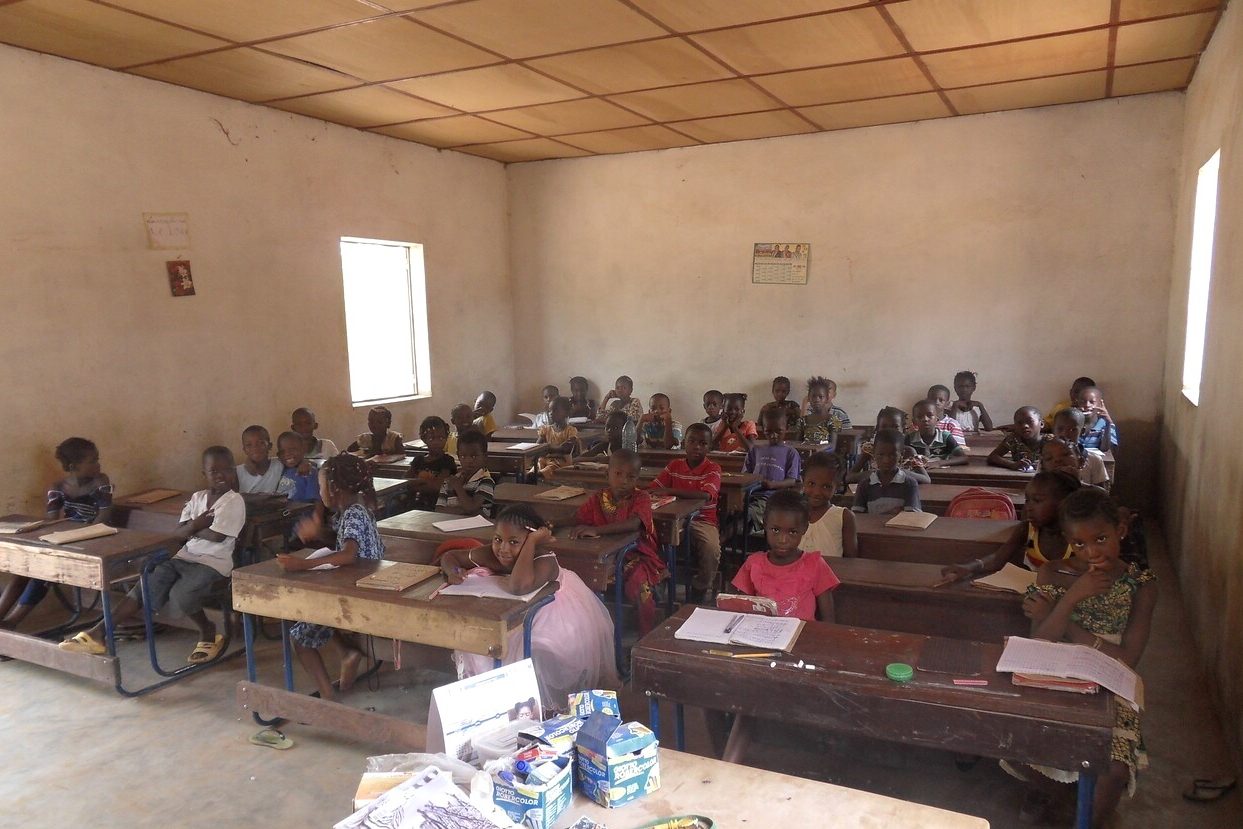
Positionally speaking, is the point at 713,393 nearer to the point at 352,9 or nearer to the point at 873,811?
the point at 352,9

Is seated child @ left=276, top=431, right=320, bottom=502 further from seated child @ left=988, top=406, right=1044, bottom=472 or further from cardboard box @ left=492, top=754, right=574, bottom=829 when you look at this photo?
seated child @ left=988, top=406, right=1044, bottom=472

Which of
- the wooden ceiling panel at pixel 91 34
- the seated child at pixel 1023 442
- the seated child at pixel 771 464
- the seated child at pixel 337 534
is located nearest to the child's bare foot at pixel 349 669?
the seated child at pixel 337 534

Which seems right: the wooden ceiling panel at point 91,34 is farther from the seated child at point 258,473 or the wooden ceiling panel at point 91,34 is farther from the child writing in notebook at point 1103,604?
the child writing in notebook at point 1103,604

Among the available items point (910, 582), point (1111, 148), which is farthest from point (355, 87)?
point (1111, 148)

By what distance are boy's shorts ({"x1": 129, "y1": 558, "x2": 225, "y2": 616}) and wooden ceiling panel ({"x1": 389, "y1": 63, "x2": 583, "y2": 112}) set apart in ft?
10.5

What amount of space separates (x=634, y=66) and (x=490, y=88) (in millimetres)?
1051

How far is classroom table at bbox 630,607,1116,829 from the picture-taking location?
174 cm

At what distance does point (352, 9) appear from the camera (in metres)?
3.93

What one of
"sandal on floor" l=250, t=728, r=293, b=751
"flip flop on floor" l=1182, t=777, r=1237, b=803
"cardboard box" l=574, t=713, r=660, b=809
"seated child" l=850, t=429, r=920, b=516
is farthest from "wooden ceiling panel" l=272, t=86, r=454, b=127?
"flip flop on floor" l=1182, t=777, r=1237, b=803

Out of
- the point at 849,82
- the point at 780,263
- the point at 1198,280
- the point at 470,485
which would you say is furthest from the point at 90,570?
the point at 1198,280

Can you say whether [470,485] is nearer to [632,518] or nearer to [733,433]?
[632,518]

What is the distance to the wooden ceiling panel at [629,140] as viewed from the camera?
22.9 ft

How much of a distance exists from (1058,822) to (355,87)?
17.6 ft

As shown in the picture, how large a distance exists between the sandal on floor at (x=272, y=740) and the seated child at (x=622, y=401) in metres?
4.63
